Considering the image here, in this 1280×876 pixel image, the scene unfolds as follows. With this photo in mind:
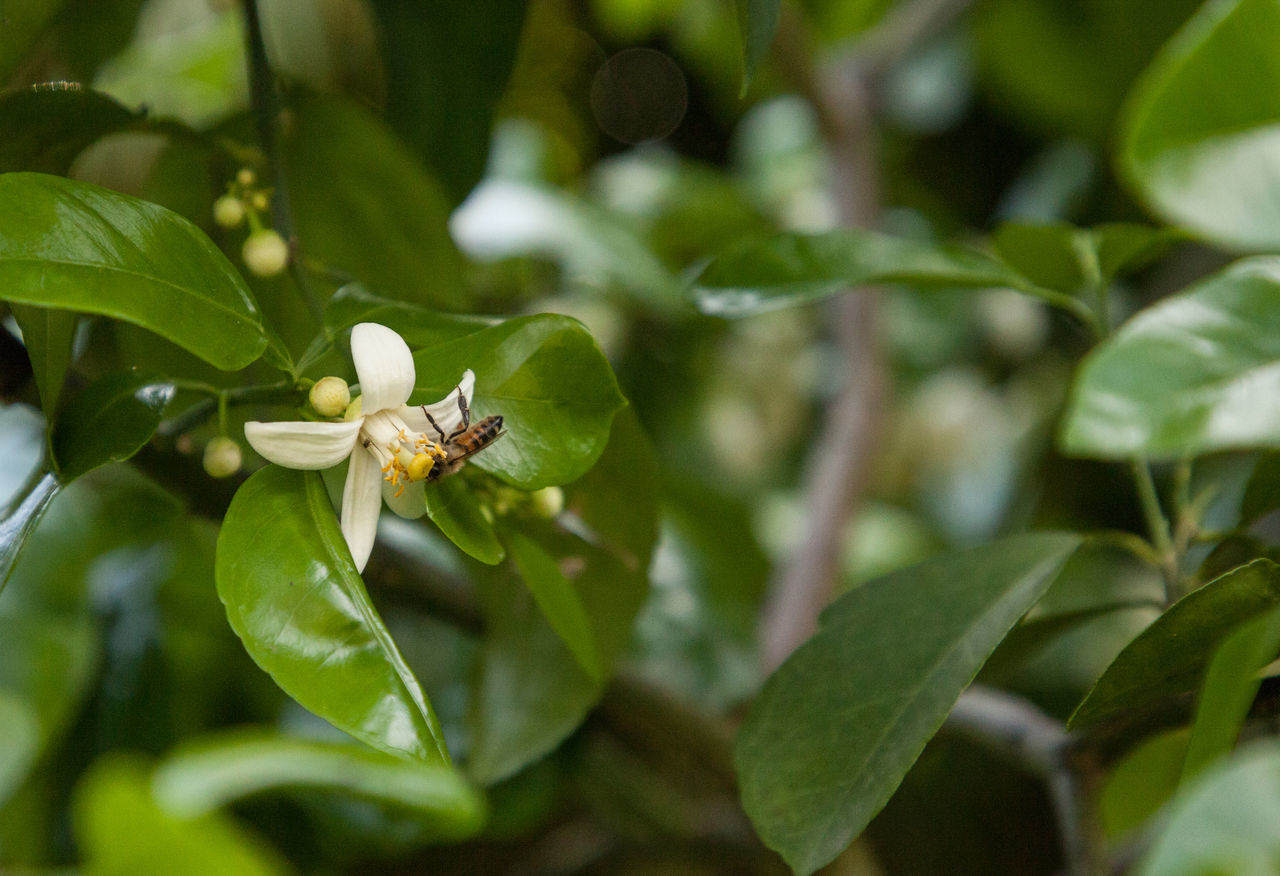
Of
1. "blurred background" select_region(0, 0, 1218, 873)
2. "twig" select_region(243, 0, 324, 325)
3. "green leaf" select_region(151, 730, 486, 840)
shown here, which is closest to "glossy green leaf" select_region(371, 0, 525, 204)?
"blurred background" select_region(0, 0, 1218, 873)

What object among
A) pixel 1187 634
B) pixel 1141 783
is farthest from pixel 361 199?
pixel 1141 783

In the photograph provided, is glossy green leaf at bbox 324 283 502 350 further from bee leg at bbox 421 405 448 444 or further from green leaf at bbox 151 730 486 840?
green leaf at bbox 151 730 486 840

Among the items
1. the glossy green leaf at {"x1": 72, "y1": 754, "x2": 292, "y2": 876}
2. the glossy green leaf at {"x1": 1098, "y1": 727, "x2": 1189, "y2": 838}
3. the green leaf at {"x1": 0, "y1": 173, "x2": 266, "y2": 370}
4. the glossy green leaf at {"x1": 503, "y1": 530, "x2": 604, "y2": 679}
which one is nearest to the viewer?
the glossy green leaf at {"x1": 72, "y1": 754, "x2": 292, "y2": 876}

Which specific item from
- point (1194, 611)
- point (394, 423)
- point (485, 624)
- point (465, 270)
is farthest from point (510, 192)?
point (1194, 611)

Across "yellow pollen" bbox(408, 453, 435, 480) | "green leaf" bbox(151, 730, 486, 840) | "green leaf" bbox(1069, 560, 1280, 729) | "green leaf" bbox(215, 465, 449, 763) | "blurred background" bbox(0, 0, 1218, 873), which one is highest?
"green leaf" bbox(151, 730, 486, 840)

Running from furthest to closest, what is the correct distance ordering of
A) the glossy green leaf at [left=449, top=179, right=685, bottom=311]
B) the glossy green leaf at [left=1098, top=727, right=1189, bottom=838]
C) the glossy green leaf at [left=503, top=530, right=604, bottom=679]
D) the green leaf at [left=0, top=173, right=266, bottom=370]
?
the glossy green leaf at [left=449, top=179, right=685, bottom=311], the glossy green leaf at [left=1098, top=727, right=1189, bottom=838], the glossy green leaf at [left=503, top=530, right=604, bottom=679], the green leaf at [left=0, top=173, right=266, bottom=370]

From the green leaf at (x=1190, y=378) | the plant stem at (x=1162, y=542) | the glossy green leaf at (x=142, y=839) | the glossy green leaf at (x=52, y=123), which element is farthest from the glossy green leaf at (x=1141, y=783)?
the glossy green leaf at (x=52, y=123)

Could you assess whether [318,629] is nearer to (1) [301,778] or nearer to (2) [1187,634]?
(1) [301,778]
